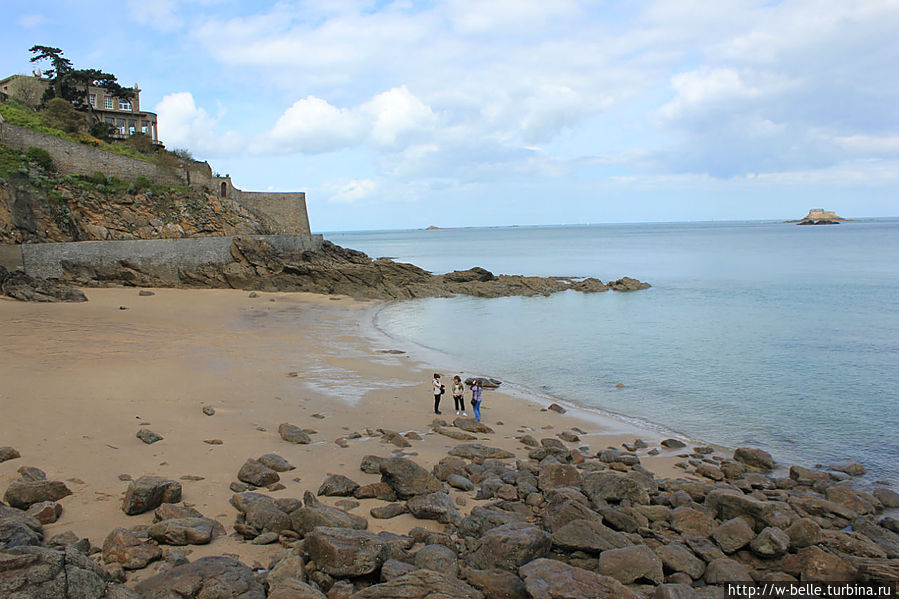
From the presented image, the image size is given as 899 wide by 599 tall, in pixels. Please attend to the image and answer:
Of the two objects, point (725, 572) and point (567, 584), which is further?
point (725, 572)

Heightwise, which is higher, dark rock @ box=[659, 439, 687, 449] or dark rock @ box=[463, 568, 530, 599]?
dark rock @ box=[463, 568, 530, 599]

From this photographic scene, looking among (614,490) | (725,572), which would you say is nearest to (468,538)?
(614,490)

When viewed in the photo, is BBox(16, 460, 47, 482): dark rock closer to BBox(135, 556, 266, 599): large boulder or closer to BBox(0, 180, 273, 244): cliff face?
BBox(135, 556, 266, 599): large boulder

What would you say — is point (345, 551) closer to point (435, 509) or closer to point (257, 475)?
point (435, 509)

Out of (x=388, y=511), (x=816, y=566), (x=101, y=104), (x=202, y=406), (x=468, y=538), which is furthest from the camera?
(x=101, y=104)

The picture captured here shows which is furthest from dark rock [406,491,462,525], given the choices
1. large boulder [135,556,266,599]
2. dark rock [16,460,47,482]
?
dark rock [16,460,47,482]

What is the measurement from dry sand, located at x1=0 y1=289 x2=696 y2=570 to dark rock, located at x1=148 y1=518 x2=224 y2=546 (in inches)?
4.2

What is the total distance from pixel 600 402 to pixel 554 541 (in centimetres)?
977

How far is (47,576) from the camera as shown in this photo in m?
4.85

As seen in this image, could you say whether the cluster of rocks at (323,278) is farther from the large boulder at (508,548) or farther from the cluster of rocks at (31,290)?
the large boulder at (508,548)

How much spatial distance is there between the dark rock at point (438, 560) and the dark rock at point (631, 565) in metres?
1.49

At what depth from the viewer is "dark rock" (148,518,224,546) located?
20.2 feet

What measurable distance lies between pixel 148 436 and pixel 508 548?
257 inches

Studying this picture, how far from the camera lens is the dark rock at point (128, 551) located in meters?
5.67
